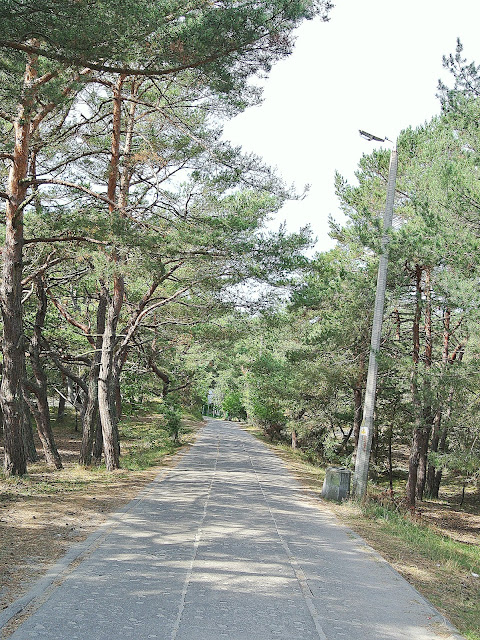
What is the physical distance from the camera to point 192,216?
520 inches

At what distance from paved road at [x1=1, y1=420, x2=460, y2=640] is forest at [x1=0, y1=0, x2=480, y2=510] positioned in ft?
15.6

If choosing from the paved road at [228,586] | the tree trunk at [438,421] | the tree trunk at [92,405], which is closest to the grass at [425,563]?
the paved road at [228,586]

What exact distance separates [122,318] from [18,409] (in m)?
9.90

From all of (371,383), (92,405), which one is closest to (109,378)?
(92,405)

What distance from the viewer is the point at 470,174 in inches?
464

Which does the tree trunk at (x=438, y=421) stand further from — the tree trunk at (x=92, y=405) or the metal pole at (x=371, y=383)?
the tree trunk at (x=92, y=405)

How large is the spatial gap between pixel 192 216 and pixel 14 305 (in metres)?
4.26

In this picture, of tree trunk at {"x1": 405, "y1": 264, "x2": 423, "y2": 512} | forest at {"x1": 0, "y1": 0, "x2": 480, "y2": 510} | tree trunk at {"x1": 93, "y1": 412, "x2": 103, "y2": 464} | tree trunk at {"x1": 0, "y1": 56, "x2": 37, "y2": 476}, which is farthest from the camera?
tree trunk at {"x1": 93, "y1": 412, "x2": 103, "y2": 464}

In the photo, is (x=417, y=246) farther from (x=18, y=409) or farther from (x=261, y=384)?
(x=261, y=384)

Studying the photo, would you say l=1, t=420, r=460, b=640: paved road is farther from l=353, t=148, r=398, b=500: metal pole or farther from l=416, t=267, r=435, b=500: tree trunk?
l=416, t=267, r=435, b=500: tree trunk

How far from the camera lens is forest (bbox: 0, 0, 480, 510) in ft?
27.0

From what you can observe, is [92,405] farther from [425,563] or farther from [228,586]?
[228,586]

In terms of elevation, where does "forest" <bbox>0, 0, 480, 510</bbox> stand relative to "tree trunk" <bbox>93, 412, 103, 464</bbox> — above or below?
above

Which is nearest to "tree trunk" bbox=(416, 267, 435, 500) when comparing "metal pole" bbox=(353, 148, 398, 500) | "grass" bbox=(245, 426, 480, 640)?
"metal pole" bbox=(353, 148, 398, 500)
